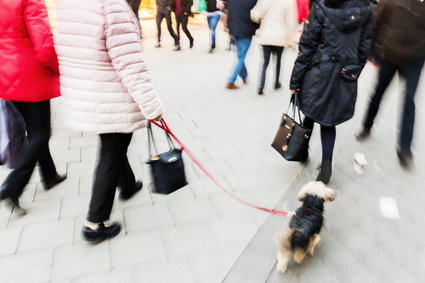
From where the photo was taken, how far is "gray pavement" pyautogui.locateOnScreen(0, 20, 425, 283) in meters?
2.26

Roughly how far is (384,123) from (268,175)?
2.34 metres

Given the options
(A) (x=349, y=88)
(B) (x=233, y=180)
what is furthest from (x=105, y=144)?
(A) (x=349, y=88)

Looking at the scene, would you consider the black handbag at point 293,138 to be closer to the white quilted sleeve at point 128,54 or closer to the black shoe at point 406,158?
the black shoe at point 406,158

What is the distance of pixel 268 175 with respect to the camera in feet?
11.3

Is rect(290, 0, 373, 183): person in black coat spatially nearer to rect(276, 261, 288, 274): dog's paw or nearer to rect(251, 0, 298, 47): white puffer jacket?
rect(276, 261, 288, 274): dog's paw

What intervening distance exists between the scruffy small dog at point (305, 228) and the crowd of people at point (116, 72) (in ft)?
2.97

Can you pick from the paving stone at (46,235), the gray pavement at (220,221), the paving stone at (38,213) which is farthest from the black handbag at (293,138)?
the paving stone at (38,213)

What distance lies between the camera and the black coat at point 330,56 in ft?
8.38

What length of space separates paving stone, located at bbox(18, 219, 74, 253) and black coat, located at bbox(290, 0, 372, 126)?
7.37 feet

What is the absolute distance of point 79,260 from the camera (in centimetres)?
230

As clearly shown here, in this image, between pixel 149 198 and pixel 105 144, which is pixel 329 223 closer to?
pixel 149 198

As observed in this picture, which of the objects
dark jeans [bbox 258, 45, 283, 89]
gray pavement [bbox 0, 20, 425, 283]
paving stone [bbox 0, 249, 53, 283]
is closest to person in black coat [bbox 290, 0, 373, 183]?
gray pavement [bbox 0, 20, 425, 283]

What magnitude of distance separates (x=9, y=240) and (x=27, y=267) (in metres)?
0.35

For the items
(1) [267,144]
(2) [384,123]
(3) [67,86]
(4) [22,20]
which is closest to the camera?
(3) [67,86]
